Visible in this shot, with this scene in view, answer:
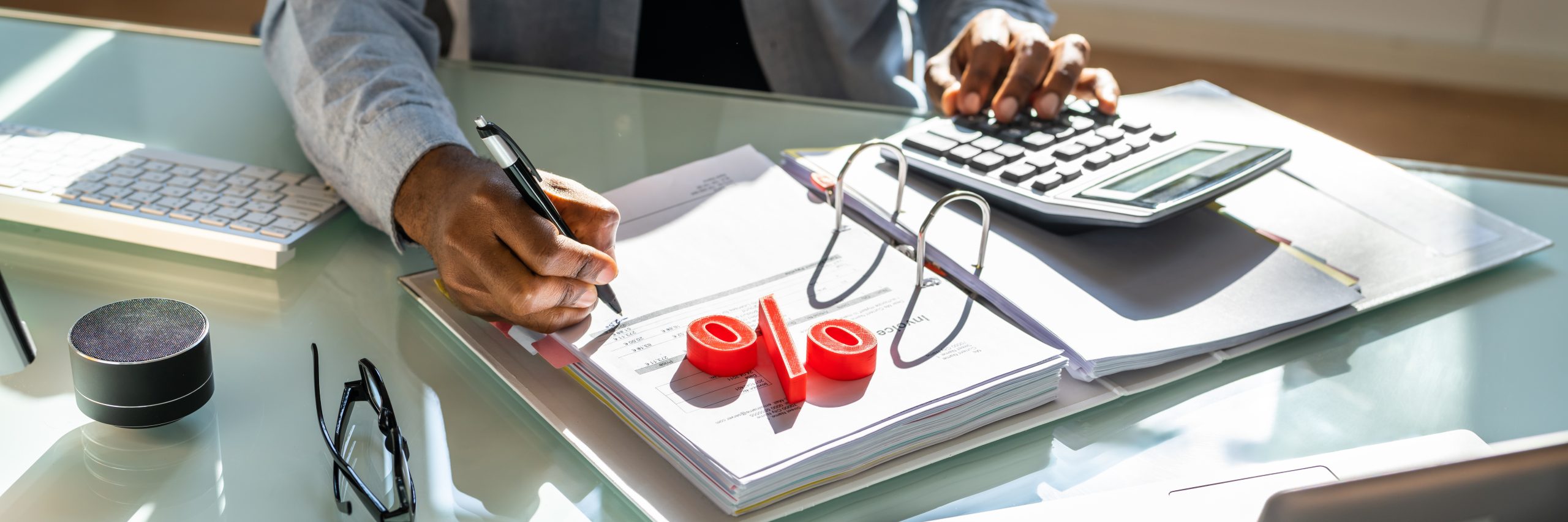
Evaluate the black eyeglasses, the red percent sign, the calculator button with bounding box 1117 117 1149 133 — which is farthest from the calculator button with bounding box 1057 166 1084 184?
the black eyeglasses

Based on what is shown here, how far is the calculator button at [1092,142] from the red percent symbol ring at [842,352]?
1.09 ft

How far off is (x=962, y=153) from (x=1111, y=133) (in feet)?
0.45

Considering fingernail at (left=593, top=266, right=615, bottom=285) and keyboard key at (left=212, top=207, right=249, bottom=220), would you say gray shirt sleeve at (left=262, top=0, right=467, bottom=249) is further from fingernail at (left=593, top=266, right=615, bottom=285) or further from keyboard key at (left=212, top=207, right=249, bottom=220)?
fingernail at (left=593, top=266, right=615, bottom=285)

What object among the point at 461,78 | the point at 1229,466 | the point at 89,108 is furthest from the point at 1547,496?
the point at 89,108

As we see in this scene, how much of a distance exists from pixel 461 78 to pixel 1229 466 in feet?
2.68

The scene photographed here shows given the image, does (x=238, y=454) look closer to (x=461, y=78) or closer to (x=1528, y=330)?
(x=461, y=78)

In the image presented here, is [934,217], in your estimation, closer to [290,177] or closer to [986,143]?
[986,143]

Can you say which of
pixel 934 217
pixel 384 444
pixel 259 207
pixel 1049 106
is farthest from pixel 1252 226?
pixel 259 207

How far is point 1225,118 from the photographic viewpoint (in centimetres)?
101

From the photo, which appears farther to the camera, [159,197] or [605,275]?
[159,197]

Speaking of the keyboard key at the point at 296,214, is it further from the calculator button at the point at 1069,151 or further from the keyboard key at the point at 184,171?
the calculator button at the point at 1069,151

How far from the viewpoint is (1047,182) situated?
77 centimetres

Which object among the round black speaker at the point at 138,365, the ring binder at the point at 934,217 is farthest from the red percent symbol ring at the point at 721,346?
the round black speaker at the point at 138,365

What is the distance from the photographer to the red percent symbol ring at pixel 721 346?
0.57m
